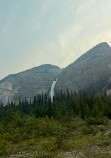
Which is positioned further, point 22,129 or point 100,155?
point 22,129

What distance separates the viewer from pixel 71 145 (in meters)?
21.3

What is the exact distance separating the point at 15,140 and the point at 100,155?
52.0 ft

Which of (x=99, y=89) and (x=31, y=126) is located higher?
(x=99, y=89)

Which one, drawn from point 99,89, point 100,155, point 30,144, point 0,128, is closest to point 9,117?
point 0,128

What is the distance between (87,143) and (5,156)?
9.21m

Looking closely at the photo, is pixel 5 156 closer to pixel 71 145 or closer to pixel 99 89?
pixel 71 145

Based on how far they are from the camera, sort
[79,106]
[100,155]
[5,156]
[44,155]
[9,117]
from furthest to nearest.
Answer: [79,106], [9,117], [5,156], [44,155], [100,155]

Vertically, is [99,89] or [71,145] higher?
[99,89]

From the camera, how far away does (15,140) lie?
28500 mm

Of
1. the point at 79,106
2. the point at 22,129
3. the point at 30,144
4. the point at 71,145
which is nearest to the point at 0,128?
the point at 22,129

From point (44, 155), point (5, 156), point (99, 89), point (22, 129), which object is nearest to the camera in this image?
point (44, 155)

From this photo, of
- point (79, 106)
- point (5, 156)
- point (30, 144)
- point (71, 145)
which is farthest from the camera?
point (79, 106)

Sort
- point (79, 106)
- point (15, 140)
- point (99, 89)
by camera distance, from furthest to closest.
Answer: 1. point (99, 89)
2. point (79, 106)
3. point (15, 140)

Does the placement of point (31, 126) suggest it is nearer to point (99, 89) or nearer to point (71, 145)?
point (71, 145)
